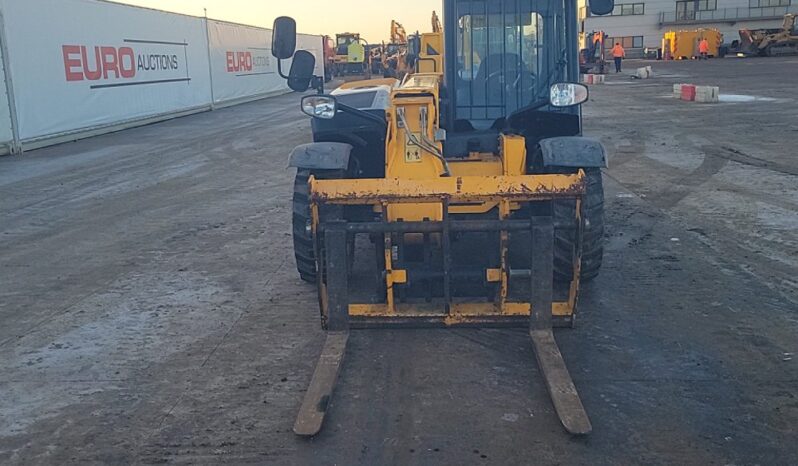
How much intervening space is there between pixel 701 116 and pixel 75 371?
705 inches

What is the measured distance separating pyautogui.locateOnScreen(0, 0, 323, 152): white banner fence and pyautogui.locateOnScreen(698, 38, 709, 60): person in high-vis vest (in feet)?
134

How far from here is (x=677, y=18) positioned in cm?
7038

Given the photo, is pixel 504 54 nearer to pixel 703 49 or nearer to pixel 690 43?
pixel 703 49

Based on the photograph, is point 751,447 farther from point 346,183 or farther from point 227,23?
point 227,23

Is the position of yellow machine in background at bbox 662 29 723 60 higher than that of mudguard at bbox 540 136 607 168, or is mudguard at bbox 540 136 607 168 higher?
yellow machine in background at bbox 662 29 723 60

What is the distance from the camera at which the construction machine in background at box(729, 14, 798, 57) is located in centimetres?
5362

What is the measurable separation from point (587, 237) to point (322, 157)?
2197mm

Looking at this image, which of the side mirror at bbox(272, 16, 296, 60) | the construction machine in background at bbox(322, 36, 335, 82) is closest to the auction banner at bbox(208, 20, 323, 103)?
the construction machine in background at bbox(322, 36, 335, 82)

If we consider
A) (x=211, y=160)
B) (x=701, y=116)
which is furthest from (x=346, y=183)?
(x=701, y=116)

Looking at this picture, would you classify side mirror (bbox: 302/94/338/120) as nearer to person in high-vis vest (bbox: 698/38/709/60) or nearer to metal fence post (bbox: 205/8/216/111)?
metal fence post (bbox: 205/8/216/111)

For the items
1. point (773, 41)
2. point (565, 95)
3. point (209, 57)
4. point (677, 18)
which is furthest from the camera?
point (677, 18)

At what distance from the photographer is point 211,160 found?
15.2 metres

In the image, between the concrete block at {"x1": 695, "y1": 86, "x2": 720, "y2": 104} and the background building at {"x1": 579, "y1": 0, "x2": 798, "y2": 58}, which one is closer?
the concrete block at {"x1": 695, "y1": 86, "x2": 720, "y2": 104}

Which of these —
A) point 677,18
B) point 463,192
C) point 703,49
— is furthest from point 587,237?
point 677,18
